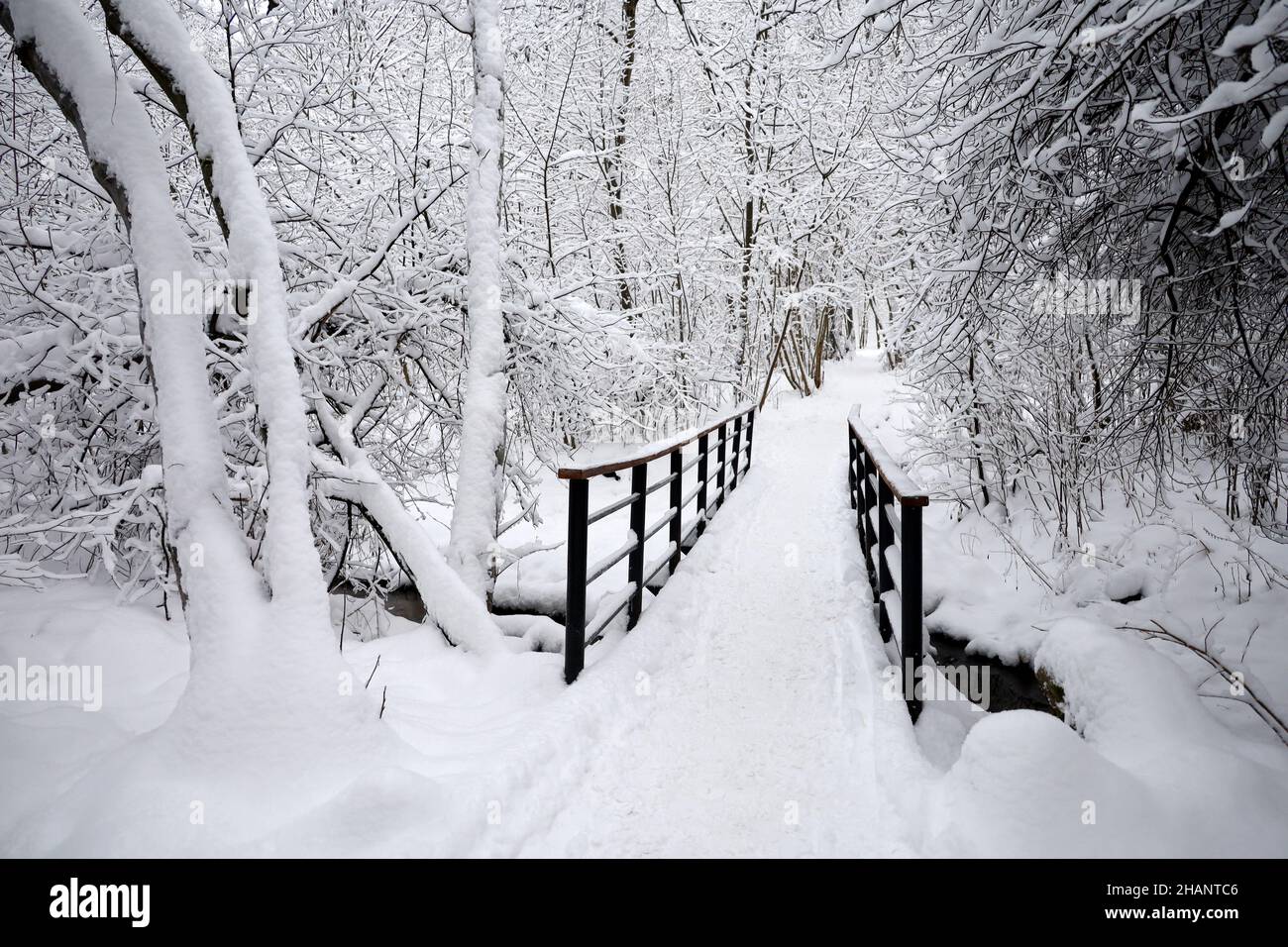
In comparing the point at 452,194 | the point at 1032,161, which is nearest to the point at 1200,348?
the point at 1032,161

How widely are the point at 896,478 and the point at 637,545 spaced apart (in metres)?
1.69

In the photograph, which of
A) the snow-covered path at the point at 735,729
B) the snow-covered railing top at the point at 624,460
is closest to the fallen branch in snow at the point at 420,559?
the snow-covered path at the point at 735,729

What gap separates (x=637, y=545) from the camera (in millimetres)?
4309

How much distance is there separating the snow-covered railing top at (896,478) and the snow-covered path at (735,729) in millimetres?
1051

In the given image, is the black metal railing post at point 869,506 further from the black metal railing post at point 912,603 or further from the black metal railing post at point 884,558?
the black metal railing post at point 912,603

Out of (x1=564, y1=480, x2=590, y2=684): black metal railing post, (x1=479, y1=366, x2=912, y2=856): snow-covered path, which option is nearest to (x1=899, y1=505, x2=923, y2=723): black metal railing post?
(x1=479, y1=366, x2=912, y2=856): snow-covered path

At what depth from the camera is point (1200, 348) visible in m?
3.23

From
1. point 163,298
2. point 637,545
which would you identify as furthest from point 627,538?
point 163,298

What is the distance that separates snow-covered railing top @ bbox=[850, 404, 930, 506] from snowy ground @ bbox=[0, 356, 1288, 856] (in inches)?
40.1

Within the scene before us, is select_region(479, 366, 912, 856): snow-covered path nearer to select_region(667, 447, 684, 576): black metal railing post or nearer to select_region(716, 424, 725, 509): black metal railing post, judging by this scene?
select_region(667, 447, 684, 576): black metal railing post

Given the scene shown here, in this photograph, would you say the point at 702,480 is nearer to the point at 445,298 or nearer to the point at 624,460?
the point at 624,460

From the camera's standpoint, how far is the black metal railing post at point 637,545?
4.16 metres
